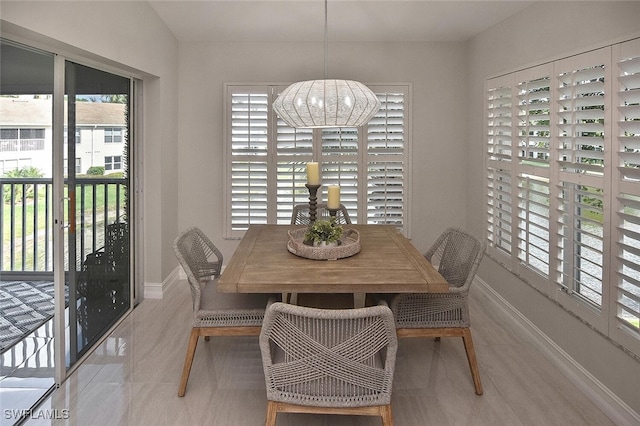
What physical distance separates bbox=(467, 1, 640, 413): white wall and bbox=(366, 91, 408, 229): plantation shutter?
2.18ft

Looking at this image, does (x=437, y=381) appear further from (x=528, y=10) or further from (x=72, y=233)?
(x=528, y=10)

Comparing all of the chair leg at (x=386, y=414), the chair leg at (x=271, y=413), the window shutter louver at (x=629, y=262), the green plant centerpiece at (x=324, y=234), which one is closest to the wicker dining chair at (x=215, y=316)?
the green plant centerpiece at (x=324, y=234)

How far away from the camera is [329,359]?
1.86 meters

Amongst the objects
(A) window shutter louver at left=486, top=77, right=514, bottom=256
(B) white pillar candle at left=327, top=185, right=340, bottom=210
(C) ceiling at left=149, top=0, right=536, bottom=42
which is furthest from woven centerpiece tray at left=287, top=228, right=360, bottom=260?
(C) ceiling at left=149, top=0, right=536, bottom=42

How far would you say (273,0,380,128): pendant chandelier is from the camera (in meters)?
2.70

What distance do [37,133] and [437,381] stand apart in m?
2.57

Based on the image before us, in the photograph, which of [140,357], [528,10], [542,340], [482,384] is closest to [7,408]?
[140,357]

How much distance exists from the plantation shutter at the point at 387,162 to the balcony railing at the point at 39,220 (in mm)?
2428

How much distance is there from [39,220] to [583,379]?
10.3 feet

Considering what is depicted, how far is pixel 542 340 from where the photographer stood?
3.26 m

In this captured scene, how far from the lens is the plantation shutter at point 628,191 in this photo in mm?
2352

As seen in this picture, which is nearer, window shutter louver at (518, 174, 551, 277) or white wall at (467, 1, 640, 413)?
white wall at (467, 1, 640, 413)

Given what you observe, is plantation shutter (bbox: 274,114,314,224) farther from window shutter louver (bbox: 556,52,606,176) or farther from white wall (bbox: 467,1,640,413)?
window shutter louver (bbox: 556,52,606,176)

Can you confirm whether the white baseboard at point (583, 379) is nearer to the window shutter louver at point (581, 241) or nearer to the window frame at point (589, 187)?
the window frame at point (589, 187)
